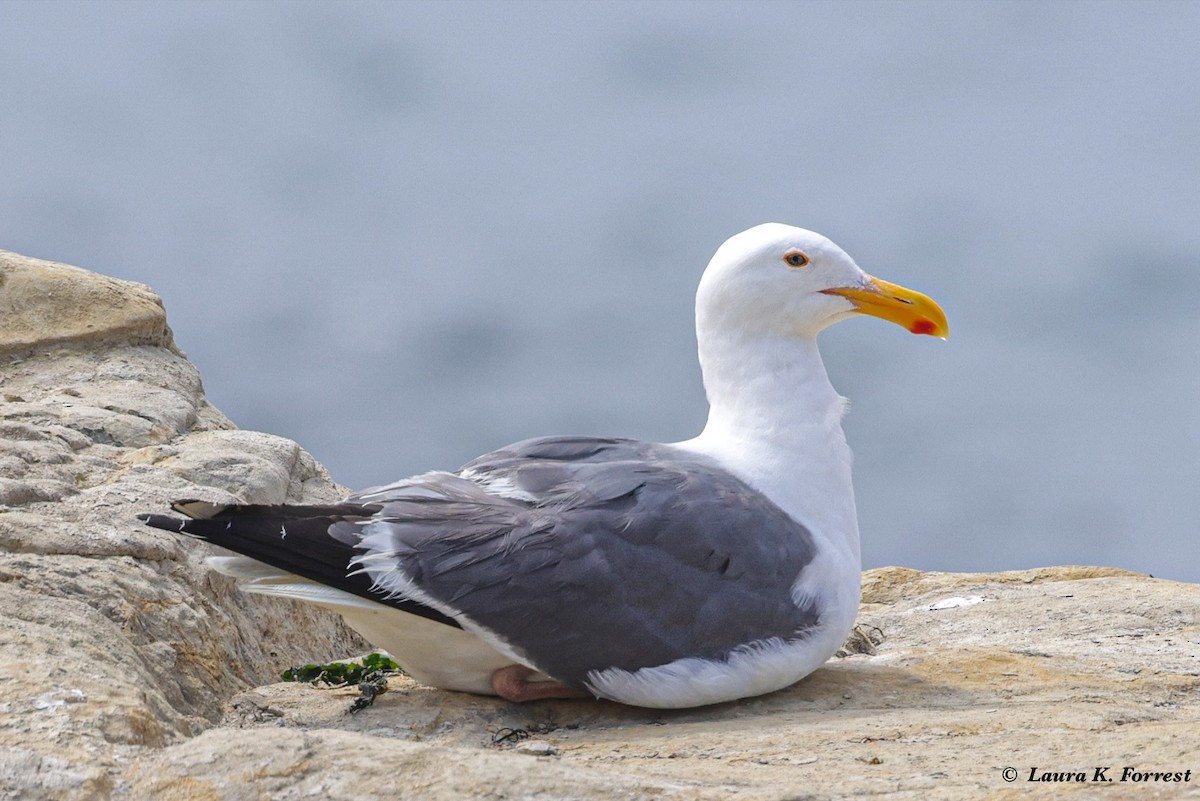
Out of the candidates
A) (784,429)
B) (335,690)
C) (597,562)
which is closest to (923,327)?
(784,429)

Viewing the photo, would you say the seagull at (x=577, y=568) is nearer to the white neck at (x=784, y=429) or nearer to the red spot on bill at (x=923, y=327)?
the white neck at (x=784, y=429)

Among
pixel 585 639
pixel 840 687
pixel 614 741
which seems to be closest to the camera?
pixel 614 741

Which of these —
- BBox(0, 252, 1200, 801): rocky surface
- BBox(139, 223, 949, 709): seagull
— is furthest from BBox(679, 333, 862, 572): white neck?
BBox(0, 252, 1200, 801): rocky surface

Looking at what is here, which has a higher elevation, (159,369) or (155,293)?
(155,293)

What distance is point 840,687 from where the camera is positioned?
609 cm

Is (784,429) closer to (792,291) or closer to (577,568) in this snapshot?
(792,291)

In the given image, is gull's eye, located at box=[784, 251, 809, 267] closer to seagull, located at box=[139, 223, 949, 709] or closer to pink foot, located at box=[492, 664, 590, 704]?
seagull, located at box=[139, 223, 949, 709]

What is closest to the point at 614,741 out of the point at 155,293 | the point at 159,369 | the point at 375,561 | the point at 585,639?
the point at 585,639

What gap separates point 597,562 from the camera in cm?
563

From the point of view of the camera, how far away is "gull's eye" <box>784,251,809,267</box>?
21.9ft

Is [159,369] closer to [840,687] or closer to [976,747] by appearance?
[840,687]

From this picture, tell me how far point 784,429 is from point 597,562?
53.0 inches

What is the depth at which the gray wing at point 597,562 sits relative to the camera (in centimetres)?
555

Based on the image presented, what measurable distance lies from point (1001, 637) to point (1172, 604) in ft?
3.33
